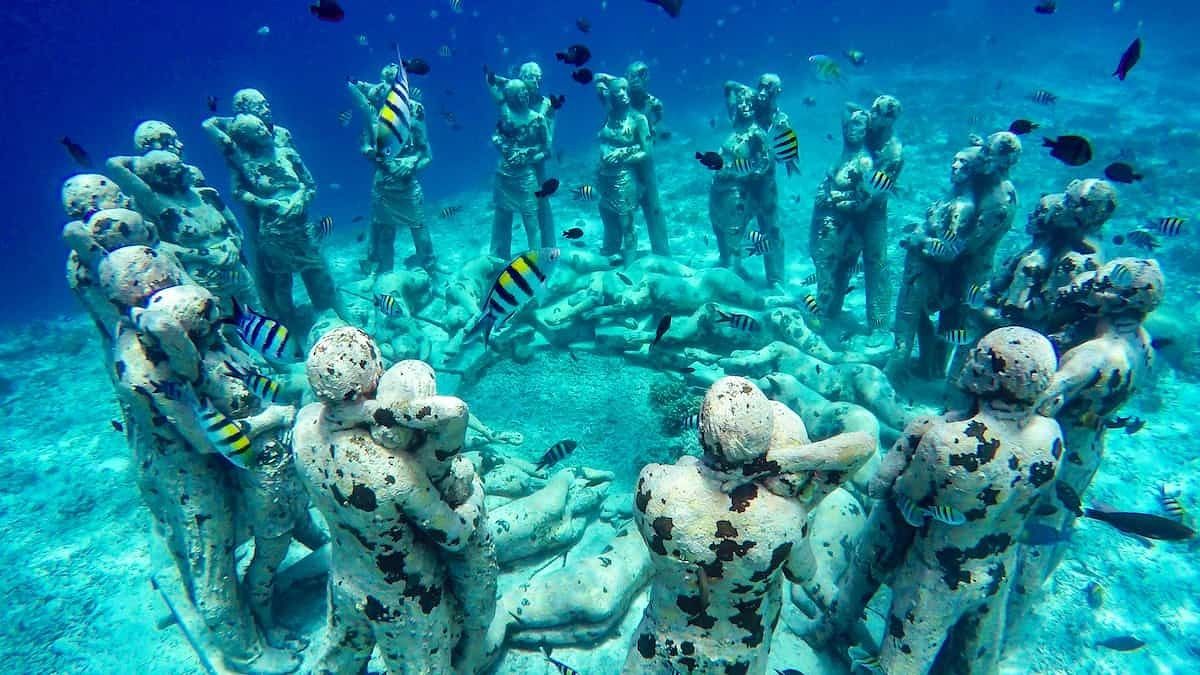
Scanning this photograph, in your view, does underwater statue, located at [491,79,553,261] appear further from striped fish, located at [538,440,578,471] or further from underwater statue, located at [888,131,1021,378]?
underwater statue, located at [888,131,1021,378]

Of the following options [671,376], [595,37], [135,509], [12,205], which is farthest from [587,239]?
[595,37]

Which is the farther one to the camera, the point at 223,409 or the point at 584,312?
the point at 584,312

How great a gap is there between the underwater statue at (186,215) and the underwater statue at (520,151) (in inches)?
206

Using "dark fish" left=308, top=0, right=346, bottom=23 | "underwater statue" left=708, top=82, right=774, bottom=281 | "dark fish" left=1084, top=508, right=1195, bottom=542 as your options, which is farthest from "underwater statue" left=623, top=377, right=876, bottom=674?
"underwater statue" left=708, top=82, right=774, bottom=281

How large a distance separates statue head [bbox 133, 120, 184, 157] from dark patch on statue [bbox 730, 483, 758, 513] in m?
9.10

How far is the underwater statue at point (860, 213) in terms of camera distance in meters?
8.91

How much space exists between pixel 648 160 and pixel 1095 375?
8.97 metres

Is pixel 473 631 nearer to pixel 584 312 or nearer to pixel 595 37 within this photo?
pixel 584 312

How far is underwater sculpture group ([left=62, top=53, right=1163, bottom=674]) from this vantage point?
10.1 ft

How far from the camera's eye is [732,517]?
112 inches

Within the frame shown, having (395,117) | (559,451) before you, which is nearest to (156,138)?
(395,117)

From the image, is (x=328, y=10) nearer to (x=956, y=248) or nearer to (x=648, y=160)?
(x=648, y=160)

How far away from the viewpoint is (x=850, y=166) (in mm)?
9070

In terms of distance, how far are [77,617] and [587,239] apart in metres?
12.6
